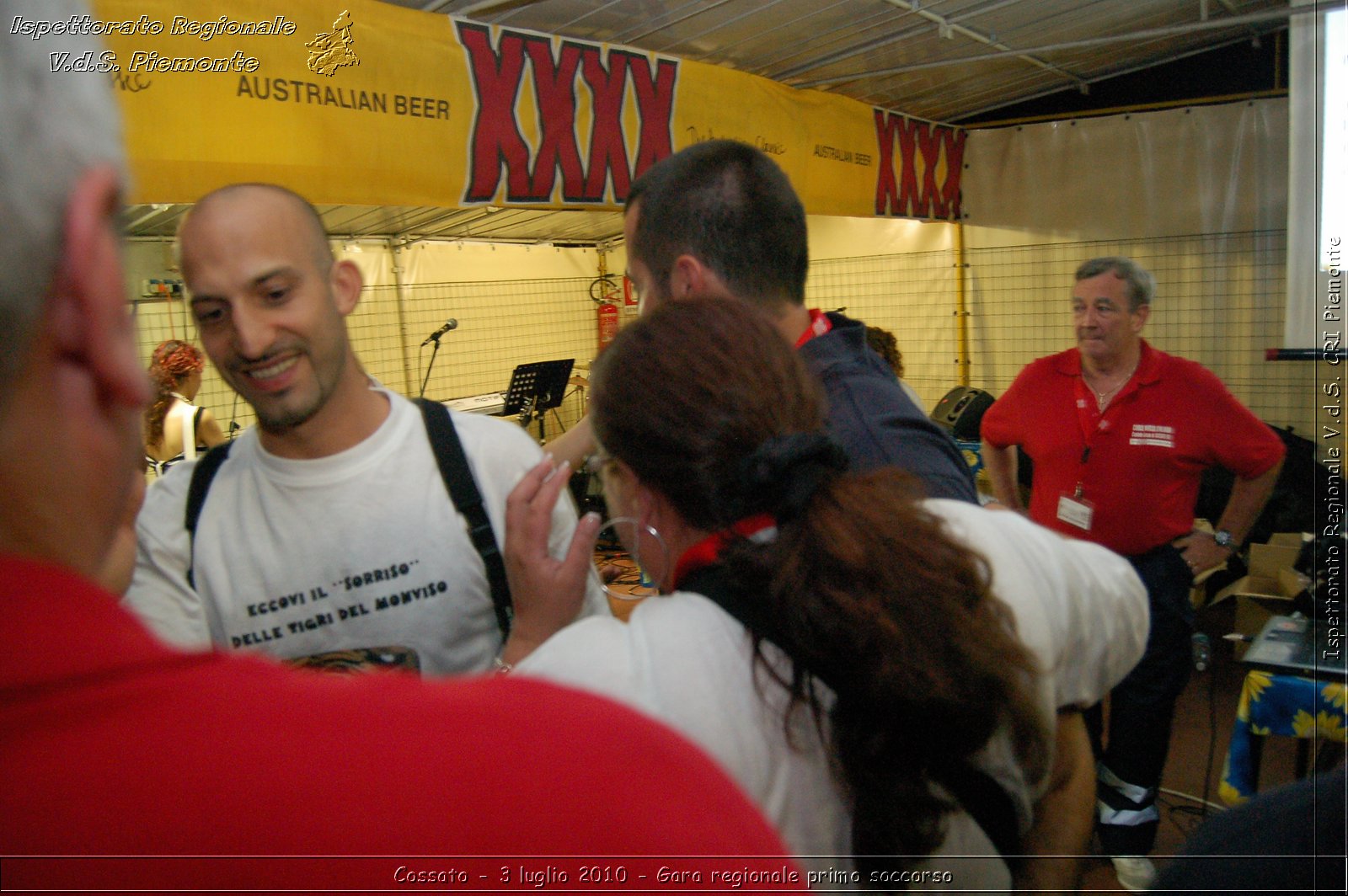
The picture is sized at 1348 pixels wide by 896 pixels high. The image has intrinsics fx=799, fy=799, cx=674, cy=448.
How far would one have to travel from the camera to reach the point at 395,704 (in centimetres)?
34

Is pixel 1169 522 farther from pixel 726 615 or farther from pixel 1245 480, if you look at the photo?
pixel 726 615

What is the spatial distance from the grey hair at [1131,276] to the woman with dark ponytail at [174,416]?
403 cm

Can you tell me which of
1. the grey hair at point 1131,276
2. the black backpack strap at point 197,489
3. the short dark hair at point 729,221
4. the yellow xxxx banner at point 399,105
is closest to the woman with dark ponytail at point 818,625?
the short dark hair at point 729,221

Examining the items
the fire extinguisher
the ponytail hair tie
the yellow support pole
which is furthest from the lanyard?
the fire extinguisher

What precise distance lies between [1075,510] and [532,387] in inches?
202

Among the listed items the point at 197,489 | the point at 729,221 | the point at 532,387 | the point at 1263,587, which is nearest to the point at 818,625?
the point at 729,221

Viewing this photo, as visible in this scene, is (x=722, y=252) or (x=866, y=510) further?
(x=722, y=252)

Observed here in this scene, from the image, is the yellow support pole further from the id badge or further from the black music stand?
the id badge

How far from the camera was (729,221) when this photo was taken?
161 cm

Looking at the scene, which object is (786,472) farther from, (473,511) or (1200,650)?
(1200,650)

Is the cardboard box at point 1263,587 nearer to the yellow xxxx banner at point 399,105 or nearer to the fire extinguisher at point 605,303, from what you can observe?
the yellow xxxx banner at point 399,105

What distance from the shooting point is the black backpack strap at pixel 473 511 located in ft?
4.48

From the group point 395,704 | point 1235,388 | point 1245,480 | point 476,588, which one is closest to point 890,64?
point 1235,388

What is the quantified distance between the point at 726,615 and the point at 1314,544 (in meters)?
2.53
